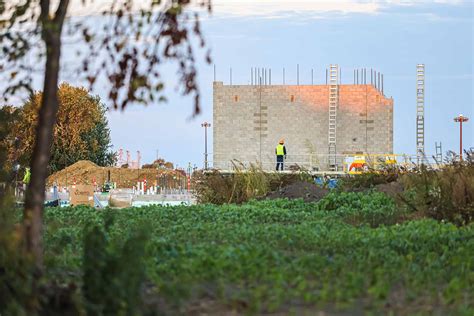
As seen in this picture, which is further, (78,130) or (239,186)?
(78,130)

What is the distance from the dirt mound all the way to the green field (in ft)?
28.7

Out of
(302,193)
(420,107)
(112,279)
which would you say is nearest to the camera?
(112,279)

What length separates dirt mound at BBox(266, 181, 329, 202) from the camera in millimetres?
23100

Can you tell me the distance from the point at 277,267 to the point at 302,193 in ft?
49.6

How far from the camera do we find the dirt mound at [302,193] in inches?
909

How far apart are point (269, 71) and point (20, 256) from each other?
53.9 m

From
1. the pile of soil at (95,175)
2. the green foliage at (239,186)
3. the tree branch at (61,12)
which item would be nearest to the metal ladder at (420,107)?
the pile of soil at (95,175)

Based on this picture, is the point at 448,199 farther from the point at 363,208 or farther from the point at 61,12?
the point at 61,12

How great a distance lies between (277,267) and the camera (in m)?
8.70

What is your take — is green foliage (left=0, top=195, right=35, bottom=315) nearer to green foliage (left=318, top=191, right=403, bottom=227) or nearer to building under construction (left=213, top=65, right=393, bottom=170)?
green foliage (left=318, top=191, right=403, bottom=227)

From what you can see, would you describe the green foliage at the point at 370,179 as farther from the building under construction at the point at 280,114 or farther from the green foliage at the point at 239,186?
the building under construction at the point at 280,114

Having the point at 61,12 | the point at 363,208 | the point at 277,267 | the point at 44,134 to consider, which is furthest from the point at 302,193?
the point at 44,134

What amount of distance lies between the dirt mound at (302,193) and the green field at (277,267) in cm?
876

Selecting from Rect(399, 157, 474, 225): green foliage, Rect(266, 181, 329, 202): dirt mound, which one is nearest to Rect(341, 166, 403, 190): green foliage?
Rect(266, 181, 329, 202): dirt mound
